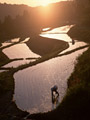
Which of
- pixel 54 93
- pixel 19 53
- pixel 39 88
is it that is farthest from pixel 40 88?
pixel 19 53

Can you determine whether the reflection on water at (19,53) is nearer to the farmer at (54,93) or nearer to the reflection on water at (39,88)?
the reflection on water at (39,88)

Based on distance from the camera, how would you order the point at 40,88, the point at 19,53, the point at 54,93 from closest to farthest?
the point at 54,93
the point at 40,88
the point at 19,53

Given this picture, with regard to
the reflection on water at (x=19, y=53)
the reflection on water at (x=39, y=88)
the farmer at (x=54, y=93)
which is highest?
the farmer at (x=54, y=93)

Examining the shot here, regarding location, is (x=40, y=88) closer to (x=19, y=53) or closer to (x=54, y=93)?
(x=54, y=93)

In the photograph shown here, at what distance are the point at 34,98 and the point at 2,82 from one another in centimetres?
628

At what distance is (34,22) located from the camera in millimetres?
109500

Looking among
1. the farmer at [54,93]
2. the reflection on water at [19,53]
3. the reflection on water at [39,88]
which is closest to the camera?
the farmer at [54,93]

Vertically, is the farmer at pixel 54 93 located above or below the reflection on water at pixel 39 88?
above

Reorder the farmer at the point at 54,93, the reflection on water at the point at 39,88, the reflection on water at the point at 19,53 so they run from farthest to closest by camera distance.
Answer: the reflection on water at the point at 19,53, the reflection on water at the point at 39,88, the farmer at the point at 54,93

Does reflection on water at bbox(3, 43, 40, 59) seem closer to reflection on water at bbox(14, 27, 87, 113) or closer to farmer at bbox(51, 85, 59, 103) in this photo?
reflection on water at bbox(14, 27, 87, 113)

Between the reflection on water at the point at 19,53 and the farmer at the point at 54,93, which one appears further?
the reflection on water at the point at 19,53

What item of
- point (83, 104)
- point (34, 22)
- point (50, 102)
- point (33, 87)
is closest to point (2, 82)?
point (33, 87)

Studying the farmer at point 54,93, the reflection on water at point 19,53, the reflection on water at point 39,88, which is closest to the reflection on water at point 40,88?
the reflection on water at point 39,88

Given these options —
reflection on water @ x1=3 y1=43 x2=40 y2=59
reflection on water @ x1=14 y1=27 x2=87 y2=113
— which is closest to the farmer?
reflection on water @ x1=14 y1=27 x2=87 y2=113
